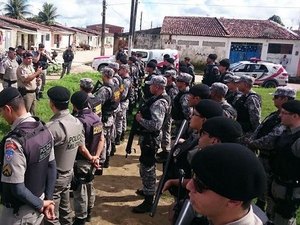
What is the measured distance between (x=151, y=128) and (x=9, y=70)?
252 inches

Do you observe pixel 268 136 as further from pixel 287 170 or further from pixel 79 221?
pixel 79 221

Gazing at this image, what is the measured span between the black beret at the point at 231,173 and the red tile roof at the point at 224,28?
30.9 metres

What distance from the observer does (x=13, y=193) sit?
258 centimetres

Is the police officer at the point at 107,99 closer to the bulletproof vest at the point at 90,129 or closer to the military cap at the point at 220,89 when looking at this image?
the bulletproof vest at the point at 90,129

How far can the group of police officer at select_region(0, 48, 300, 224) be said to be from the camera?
138 cm

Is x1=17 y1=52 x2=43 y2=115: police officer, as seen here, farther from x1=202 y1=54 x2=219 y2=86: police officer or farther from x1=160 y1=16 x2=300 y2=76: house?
x1=160 y1=16 x2=300 y2=76: house

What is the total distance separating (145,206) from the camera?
16.0ft

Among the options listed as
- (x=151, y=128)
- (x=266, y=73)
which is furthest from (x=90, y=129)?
(x=266, y=73)

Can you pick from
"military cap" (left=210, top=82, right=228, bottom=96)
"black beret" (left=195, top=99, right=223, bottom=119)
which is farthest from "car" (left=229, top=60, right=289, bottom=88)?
"black beret" (left=195, top=99, right=223, bottom=119)

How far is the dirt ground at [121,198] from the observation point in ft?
15.2

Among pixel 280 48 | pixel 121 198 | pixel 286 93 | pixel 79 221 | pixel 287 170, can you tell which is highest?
pixel 280 48

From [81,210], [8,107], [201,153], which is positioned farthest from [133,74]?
[201,153]

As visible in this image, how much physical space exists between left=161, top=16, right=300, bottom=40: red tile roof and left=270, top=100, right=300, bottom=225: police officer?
28.8 m

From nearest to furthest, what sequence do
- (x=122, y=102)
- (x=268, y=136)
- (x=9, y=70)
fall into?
(x=268, y=136) < (x=122, y=102) < (x=9, y=70)
